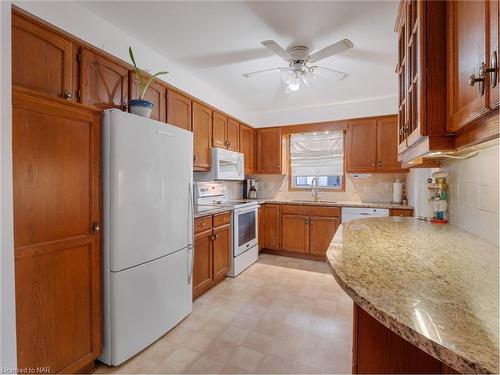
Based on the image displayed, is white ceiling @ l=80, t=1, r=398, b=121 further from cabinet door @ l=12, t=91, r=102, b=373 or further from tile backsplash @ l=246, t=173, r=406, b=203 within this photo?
tile backsplash @ l=246, t=173, r=406, b=203

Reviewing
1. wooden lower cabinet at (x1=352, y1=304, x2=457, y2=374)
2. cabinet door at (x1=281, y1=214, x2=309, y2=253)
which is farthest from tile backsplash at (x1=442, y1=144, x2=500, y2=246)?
cabinet door at (x1=281, y1=214, x2=309, y2=253)

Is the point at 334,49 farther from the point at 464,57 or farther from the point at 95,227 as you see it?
the point at 95,227

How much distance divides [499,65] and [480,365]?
0.66 meters

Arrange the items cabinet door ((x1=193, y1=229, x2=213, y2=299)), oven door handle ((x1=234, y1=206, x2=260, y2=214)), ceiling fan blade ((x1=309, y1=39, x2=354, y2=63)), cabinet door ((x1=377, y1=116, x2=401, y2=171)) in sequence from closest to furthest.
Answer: ceiling fan blade ((x1=309, y1=39, x2=354, y2=63)) → cabinet door ((x1=193, y1=229, x2=213, y2=299)) → oven door handle ((x1=234, y1=206, x2=260, y2=214)) → cabinet door ((x1=377, y1=116, x2=401, y2=171))

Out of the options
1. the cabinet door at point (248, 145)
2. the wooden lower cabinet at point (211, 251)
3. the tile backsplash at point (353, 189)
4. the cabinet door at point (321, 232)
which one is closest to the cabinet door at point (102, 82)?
the wooden lower cabinet at point (211, 251)

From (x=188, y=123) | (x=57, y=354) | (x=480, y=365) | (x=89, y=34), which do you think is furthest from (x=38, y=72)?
(x=480, y=365)

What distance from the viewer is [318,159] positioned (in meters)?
4.23

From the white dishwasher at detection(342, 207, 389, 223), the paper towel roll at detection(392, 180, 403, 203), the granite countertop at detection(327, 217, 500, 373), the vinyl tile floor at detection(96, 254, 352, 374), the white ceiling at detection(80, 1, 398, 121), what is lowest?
the vinyl tile floor at detection(96, 254, 352, 374)

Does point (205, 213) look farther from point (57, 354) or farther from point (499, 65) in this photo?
point (499, 65)

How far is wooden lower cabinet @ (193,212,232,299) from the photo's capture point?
2.49 meters

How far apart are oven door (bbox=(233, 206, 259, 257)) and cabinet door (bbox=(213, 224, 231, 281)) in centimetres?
11

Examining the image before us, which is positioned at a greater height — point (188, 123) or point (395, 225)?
point (188, 123)

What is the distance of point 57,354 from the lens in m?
1.39

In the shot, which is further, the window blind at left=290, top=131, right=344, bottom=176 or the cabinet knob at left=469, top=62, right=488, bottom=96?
the window blind at left=290, top=131, right=344, bottom=176
